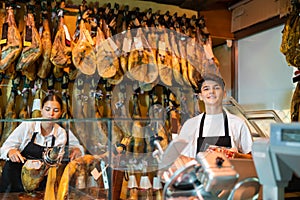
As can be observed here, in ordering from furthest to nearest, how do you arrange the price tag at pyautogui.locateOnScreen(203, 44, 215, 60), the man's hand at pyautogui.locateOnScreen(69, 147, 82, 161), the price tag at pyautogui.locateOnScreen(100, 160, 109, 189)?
1. the price tag at pyautogui.locateOnScreen(203, 44, 215, 60)
2. the man's hand at pyautogui.locateOnScreen(69, 147, 82, 161)
3. the price tag at pyautogui.locateOnScreen(100, 160, 109, 189)

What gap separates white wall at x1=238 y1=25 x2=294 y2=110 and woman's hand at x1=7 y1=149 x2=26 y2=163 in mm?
2141

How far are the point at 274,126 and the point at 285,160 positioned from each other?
0.09 m

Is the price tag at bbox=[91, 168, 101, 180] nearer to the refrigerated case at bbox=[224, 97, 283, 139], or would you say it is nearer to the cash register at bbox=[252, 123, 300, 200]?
the cash register at bbox=[252, 123, 300, 200]

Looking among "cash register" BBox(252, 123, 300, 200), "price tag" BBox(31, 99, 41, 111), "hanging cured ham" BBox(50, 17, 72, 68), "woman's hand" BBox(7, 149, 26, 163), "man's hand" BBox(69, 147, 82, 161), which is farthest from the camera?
"price tag" BBox(31, 99, 41, 111)

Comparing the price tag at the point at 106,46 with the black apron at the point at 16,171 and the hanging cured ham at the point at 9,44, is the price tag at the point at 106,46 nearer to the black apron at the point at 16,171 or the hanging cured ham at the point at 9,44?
the hanging cured ham at the point at 9,44

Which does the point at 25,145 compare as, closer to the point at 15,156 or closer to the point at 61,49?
the point at 15,156

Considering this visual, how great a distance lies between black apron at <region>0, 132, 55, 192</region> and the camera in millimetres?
1814

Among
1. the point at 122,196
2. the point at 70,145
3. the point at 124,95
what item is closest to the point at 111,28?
the point at 124,95

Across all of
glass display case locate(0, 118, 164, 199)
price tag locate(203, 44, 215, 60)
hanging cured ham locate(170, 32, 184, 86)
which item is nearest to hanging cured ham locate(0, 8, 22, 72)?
glass display case locate(0, 118, 164, 199)

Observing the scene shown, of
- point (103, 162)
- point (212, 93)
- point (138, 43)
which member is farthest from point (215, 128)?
point (138, 43)

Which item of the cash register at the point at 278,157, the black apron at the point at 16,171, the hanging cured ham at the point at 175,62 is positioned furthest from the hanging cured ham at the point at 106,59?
the cash register at the point at 278,157

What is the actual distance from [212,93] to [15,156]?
3.84 feet

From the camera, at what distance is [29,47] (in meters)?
2.67

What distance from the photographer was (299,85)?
2.69m
